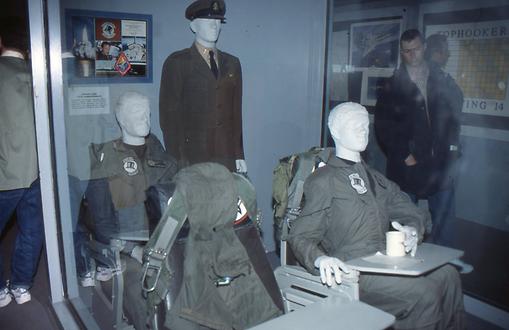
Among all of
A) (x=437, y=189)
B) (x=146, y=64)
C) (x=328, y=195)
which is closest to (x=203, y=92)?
(x=146, y=64)

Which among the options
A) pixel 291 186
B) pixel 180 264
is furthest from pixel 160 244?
pixel 291 186

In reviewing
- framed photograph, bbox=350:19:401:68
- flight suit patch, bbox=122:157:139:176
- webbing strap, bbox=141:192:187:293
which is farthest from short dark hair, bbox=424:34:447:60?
webbing strap, bbox=141:192:187:293

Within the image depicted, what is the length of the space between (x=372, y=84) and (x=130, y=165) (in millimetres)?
1916

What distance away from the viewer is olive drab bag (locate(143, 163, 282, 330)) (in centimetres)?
196

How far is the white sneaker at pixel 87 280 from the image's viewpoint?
9.52ft

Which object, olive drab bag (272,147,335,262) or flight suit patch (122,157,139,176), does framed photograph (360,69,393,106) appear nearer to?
olive drab bag (272,147,335,262)

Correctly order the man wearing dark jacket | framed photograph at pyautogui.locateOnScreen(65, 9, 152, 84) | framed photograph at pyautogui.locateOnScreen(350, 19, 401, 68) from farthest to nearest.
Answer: framed photograph at pyautogui.locateOnScreen(350, 19, 401, 68) < the man wearing dark jacket < framed photograph at pyautogui.locateOnScreen(65, 9, 152, 84)

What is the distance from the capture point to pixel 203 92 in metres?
3.14

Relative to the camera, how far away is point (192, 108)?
3.14 metres

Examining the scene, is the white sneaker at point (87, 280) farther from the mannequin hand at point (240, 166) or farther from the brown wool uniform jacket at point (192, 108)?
the mannequin hand at point (240, 166)

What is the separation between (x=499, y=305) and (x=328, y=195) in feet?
4.91

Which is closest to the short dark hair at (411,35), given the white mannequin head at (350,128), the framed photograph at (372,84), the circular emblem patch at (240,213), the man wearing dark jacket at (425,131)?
the man wearing dark jacket at (425,131)

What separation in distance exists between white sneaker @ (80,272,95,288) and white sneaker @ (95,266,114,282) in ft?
0.54

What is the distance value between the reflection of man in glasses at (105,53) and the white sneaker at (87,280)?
122 centimetres
